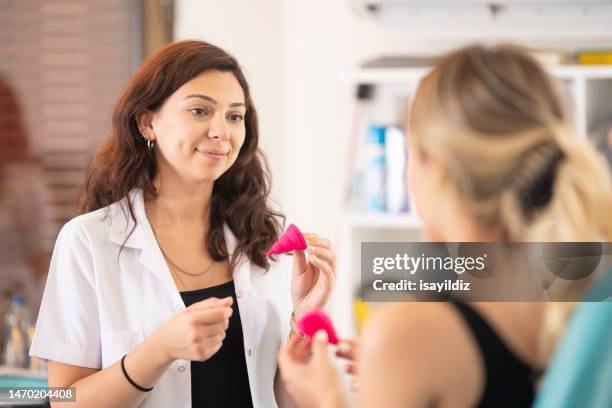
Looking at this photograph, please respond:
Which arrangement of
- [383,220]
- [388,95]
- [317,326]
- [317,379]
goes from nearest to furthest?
[317,379] → [317,326] → [383,220] → [388,95]

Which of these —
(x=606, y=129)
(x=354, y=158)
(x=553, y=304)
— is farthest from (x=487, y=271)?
(x=354, y=158)

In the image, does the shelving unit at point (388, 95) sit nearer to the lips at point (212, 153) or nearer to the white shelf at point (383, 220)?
the white shelf at point (383, 220)

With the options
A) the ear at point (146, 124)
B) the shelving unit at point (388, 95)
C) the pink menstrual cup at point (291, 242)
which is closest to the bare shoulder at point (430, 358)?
the pink menstrual cup at point (291, 242)

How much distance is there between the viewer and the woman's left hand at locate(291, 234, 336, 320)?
5.02ft

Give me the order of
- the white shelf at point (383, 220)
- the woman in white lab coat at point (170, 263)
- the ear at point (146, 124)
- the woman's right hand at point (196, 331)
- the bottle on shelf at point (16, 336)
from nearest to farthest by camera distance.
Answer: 1. the woman's right hand at point (196, 331)
2. the woman in white lab coat at point (170, 263)
3. the ear at point (146, 124)
4. the bottle on shelf at point (16, 336)
5. the white shelf at point (383, 220)

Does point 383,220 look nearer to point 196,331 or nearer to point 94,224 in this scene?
point 94,224

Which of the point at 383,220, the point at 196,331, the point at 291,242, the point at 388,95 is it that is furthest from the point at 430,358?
the point at 388,95

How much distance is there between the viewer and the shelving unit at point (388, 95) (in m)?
2.65

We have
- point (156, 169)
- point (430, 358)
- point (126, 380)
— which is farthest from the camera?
point (156, 169)

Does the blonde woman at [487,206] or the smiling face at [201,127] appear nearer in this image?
the blonde woman at [487,206]

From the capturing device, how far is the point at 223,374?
1513 millimetres

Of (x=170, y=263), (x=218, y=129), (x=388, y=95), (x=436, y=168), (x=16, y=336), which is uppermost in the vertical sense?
(x=388, y=95)

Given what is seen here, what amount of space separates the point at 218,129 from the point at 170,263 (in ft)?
0.88

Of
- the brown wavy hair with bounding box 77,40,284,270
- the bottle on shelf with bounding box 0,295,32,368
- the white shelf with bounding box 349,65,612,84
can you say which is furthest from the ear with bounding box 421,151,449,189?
the bottle on shelf with bounding box 0,295,32,368
